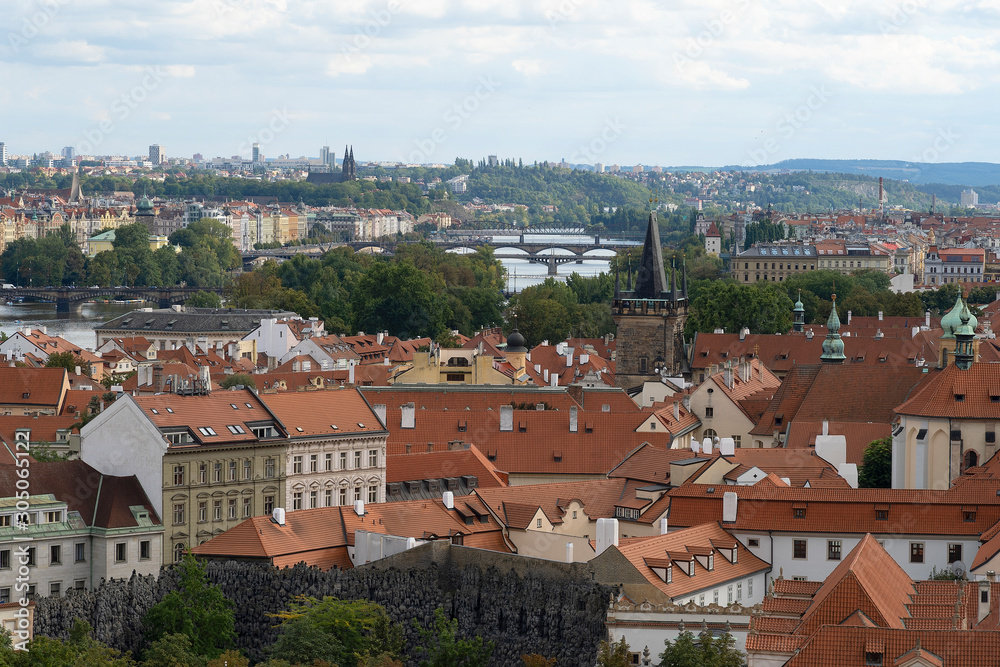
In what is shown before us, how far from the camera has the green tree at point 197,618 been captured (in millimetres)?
47812

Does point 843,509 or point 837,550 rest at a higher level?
point 843,509

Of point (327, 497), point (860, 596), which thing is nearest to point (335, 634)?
point (860, 596)

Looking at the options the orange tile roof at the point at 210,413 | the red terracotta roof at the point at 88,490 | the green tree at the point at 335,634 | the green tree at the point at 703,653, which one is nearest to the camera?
the green tree at the point at 703,653

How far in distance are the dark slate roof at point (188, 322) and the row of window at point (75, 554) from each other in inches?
3294

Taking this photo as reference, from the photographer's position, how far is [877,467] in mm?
65812

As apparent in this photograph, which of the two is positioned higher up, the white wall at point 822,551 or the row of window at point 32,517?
the row of window at point 32,517

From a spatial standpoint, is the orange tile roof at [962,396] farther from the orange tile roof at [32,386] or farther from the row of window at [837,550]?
the orange tile roof at [32,386]

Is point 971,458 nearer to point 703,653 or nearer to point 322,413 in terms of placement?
point 322,413

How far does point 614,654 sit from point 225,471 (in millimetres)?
16706

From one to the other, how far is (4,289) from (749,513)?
515 feet

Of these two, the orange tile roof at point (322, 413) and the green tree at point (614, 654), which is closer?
the green tree at point (614, 654)

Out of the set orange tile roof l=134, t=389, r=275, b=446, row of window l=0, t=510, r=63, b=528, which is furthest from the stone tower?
row of window l=0, t=510, r=63, b=528

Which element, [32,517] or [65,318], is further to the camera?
[65,318]

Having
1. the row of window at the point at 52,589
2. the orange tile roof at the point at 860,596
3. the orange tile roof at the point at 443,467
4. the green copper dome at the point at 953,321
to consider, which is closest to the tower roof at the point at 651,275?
the green copper dome at the point at 953,321
